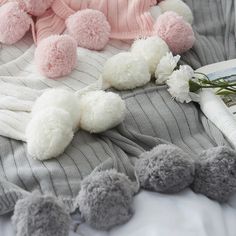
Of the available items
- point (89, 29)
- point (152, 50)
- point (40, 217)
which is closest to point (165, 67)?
point (152, 50)

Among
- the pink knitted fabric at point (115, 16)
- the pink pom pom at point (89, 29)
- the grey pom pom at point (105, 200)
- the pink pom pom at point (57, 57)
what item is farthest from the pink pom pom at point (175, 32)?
the grey pom pom at point (105, 200)

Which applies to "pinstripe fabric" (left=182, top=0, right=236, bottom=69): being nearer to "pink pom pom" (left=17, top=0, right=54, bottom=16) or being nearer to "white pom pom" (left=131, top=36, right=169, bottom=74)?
"white pom pom" (left=131, top=36, right=169, bottom=74)

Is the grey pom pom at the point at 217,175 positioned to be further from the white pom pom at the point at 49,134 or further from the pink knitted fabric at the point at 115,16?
the pink knitted fabric at the point at 115,16

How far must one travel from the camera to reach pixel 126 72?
1.01 m

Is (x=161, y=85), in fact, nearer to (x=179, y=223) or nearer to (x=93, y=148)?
(x=93, y=148)

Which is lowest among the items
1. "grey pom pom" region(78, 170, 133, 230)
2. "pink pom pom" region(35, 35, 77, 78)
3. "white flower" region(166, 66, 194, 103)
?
"white flower" region(166, 66, 194, 103)

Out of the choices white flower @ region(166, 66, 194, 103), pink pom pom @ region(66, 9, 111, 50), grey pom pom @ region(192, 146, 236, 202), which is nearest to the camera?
grey pom pom @ region(192, 146, 236, 202)

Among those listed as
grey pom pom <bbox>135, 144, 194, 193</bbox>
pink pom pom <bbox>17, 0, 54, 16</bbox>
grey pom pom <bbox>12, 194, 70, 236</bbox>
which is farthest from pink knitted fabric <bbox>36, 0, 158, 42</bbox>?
grey pom pom <bbox>12, 194, 70, 236</bbox>

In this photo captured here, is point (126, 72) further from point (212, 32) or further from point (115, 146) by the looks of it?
point (212, 32)

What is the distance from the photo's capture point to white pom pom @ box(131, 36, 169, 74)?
3.52 feet

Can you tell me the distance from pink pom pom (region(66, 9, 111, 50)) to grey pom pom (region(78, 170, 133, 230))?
0.47 meters

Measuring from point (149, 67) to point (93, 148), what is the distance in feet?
0.98

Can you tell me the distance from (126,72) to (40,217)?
440mm

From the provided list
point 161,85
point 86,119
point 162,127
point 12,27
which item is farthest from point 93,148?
point 12,27
